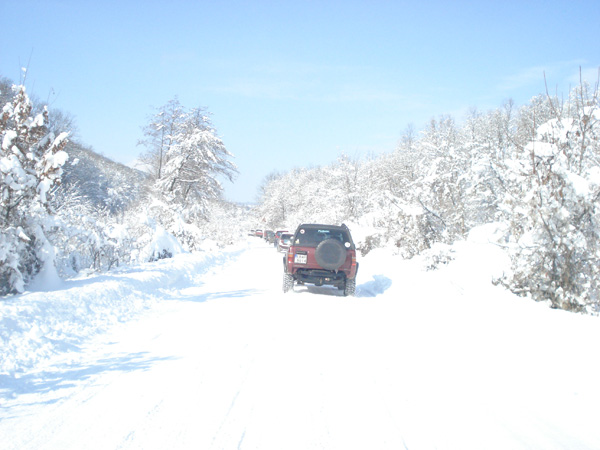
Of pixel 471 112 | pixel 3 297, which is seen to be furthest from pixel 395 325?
pixel 471 112

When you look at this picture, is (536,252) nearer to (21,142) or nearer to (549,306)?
(549,306)

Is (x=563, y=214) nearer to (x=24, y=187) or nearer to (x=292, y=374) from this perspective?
(x=292, y=374)

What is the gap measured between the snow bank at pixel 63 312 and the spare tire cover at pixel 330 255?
4.32m

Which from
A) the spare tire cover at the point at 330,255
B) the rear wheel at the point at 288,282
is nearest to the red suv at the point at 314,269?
the rear wheel at the point at 288,282

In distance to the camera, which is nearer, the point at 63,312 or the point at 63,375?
the point at 63,375

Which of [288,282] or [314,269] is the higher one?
[314,269]

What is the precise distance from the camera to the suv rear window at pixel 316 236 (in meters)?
12.3

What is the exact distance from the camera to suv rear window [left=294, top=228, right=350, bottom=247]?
40.3ft

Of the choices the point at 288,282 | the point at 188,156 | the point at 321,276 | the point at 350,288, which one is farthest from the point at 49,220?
the point at 188,156

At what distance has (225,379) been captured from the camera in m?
4.93

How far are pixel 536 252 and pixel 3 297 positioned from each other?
9.91 m

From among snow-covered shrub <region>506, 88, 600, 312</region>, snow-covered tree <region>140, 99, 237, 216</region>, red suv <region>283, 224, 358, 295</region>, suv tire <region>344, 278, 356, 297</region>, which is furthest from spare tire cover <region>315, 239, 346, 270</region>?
snow-covered tree <region>140, 99, 237, 216</region>

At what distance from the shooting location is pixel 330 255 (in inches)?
439

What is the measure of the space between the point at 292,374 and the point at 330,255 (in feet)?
20.1
